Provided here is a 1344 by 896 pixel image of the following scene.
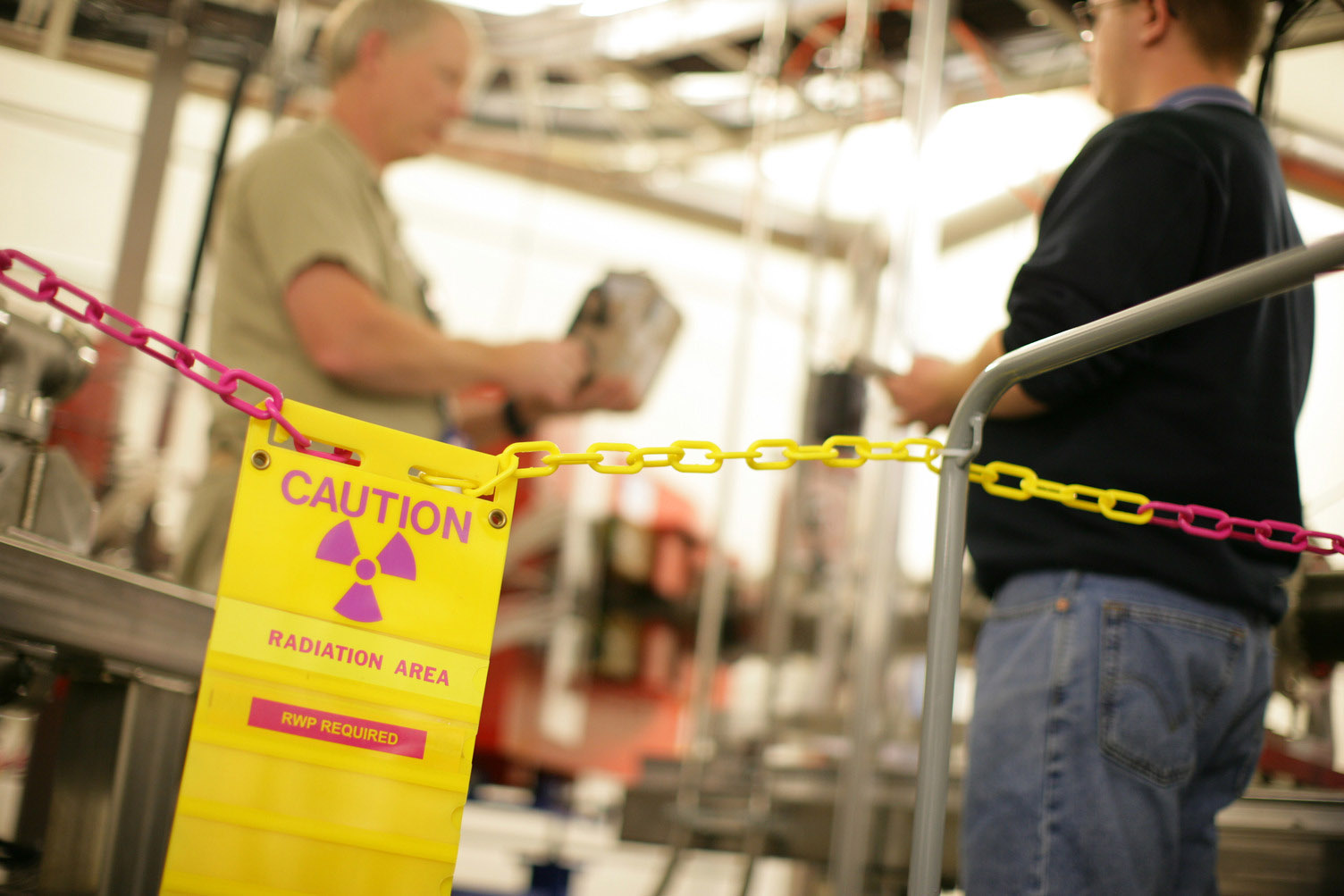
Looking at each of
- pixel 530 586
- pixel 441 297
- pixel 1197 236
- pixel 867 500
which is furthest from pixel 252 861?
pixel 441 297

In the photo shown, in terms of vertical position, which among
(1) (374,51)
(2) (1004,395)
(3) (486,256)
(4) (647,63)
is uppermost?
(4) (647,63)

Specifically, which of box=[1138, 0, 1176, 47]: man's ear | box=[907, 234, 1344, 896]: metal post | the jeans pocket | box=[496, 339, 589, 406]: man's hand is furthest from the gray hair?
the jeans pocket

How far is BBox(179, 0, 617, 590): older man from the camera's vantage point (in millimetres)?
1651

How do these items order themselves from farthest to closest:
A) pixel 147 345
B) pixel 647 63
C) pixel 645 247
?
pixel 645 247
pixel 647 63
pixel 147 345

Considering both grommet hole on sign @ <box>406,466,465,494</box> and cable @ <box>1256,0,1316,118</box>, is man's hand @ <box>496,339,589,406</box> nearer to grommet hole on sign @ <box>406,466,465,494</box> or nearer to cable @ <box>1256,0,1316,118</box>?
grommet hole on sign @ <box>406,466,465,494</box>

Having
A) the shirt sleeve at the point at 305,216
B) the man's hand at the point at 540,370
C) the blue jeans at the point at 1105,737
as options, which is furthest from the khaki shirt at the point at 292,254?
the blue jeans at the point at 1105,737

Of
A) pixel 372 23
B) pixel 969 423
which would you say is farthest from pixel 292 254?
pixel 969 423

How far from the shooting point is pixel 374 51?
195 centimetres

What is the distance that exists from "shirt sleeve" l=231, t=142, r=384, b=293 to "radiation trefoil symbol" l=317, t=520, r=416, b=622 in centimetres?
92

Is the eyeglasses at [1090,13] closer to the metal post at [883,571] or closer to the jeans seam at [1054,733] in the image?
the jeans seam at [1054,733]

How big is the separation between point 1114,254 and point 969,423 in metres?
0.32

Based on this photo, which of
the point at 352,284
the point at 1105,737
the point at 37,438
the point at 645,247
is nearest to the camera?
the point at 1105,737

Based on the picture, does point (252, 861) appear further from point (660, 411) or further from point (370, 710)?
point (660, 411)

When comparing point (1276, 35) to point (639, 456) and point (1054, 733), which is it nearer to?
point (1054, 733)
